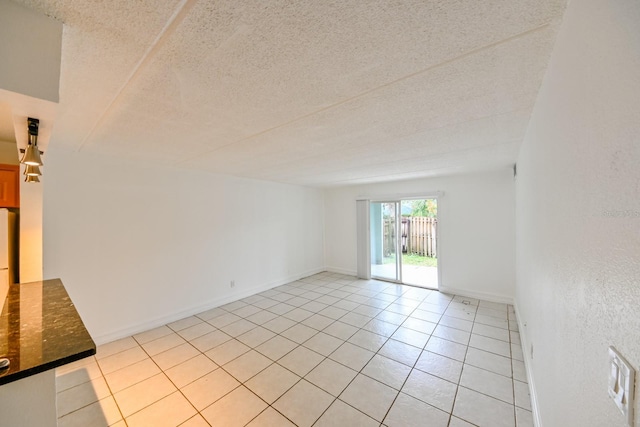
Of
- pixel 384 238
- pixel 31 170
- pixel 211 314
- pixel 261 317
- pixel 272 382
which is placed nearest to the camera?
pixel 31 170

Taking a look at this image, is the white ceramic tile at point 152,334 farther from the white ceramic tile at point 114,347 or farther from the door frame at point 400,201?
the door frame at point 400,201

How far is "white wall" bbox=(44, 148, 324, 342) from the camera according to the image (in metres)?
2.63

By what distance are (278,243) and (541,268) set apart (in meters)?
4.27

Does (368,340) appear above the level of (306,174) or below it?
below

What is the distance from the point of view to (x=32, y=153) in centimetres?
132

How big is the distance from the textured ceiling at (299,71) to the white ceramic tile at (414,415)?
228 cm

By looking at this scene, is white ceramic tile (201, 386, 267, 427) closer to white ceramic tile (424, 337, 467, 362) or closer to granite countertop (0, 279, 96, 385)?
granite countertop (0, 279, 96, 385)

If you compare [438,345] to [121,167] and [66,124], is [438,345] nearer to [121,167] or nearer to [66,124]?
[66,124]

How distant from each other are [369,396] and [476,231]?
3353 mm

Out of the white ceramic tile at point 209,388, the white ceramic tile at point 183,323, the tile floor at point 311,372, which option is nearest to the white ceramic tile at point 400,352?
the tile floor at point 311,372

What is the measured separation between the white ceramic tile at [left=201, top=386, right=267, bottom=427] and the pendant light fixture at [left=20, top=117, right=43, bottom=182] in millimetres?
2067

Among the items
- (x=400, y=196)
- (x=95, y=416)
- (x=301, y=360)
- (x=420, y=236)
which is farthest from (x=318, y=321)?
(x=420, y=236)

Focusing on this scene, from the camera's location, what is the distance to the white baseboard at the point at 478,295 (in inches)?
150

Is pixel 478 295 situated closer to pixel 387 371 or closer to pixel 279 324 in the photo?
pixel 387 371
